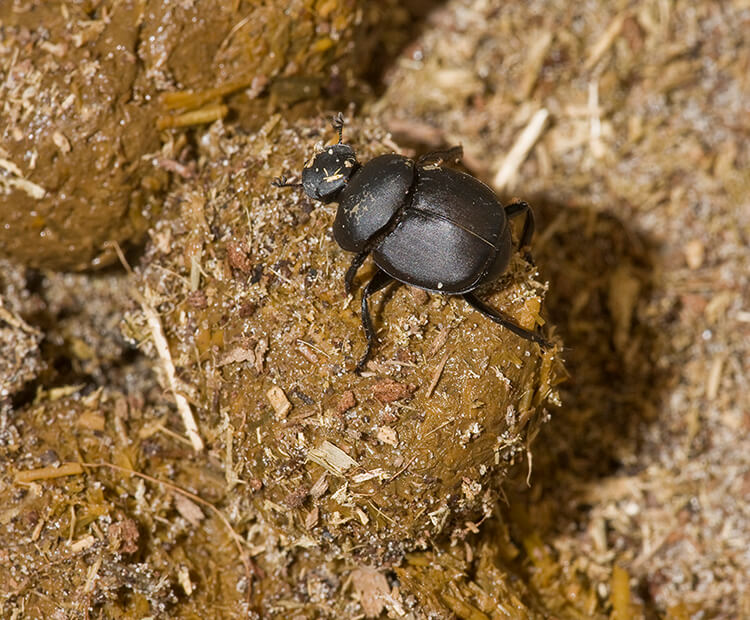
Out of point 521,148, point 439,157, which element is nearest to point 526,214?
point 439,157

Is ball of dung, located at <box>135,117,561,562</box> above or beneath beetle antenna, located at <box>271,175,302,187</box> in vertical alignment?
beneath

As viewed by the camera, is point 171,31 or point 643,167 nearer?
point 171,31

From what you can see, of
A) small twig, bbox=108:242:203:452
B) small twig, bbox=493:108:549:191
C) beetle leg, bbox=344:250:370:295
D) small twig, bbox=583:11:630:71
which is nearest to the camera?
beetle leg, bbox=344:250:370:295

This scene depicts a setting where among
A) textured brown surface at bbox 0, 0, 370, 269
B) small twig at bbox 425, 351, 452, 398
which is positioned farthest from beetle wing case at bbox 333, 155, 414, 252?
textured brown surface at bbox 0, 0, 370, 269

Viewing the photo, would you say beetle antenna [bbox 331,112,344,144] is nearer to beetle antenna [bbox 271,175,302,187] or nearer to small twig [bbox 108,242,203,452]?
beetle antenna [bbox 271,175,302,187]

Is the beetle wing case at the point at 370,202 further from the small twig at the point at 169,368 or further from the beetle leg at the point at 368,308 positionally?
the small twig at the point at 169,368

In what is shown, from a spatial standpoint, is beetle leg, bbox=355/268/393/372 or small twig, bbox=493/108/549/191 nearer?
beetle leg, bbox=355/268/393/372

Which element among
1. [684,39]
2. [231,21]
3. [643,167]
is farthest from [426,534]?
[684,39]

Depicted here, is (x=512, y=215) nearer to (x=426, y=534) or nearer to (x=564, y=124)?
(x=426, y=534)
